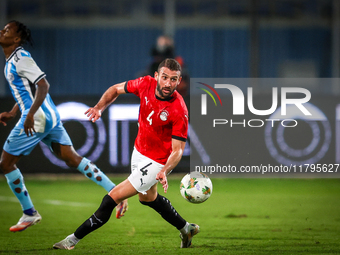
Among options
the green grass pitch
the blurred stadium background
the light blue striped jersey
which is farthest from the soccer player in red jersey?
the blurred stadium background

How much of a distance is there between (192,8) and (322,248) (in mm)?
15454

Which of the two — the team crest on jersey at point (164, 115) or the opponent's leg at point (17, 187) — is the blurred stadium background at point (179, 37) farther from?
the team crest on jersey at point (164, 115)

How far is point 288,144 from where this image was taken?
10828 mm

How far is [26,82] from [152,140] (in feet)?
6.06

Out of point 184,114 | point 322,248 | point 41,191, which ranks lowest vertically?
point 41,191

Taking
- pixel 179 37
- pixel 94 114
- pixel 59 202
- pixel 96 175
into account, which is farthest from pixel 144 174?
pixel 179 37

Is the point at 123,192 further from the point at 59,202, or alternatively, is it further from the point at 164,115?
the point at 59,202

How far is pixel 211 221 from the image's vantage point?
7062mm

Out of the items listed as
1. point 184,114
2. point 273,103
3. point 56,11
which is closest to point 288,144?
point 273,103

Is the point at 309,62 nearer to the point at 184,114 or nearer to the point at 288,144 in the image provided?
the point at 288,144

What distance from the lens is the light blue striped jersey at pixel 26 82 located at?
5.84m

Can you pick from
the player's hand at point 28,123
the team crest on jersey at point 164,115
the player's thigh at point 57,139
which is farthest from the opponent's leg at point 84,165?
the team crest on jersey at point 164,115

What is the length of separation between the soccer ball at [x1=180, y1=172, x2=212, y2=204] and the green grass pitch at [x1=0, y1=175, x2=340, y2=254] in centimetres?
54

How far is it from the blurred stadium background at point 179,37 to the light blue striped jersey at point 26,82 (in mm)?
11607
